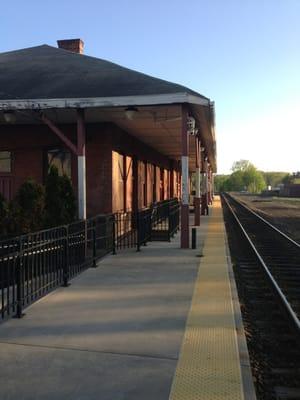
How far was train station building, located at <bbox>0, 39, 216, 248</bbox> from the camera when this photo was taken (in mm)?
12539

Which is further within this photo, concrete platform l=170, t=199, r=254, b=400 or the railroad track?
the railroad track

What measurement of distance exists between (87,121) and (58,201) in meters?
Result: 4.75

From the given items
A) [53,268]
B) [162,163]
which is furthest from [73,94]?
[162,163]

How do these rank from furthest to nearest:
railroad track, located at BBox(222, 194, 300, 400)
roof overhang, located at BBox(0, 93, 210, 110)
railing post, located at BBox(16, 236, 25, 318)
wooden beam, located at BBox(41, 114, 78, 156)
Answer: wooden beam, located at BBox(41, 114, 78, 156)
roof overhang, located at BBox(0, 93, 210, 110)
railing post, located at BBox(16, 236, 25, 318)
railroad track, located at BBox(222, 194, 300, 400)

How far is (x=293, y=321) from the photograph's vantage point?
693 centimetres

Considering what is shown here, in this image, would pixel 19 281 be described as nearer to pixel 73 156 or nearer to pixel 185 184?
pixel 185 184

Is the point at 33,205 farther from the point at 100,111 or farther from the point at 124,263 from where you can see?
the point at 100,111

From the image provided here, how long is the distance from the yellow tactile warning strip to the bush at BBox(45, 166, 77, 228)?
3.91m

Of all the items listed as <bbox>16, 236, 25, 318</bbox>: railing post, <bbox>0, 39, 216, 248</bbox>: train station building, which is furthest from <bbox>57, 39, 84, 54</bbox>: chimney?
<bbox>16, 236, 25, 318</bbox>: railing post

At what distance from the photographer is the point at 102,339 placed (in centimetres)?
571

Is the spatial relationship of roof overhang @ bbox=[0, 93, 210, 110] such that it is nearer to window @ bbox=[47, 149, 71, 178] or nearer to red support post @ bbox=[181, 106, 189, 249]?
red support post @ bbox=[181, 106, 189, 249]

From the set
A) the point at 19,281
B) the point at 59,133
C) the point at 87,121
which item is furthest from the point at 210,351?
the point at 87,121

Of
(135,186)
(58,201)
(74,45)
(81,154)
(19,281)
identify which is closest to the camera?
(19,281)

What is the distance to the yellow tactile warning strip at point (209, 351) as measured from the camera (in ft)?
14.1
